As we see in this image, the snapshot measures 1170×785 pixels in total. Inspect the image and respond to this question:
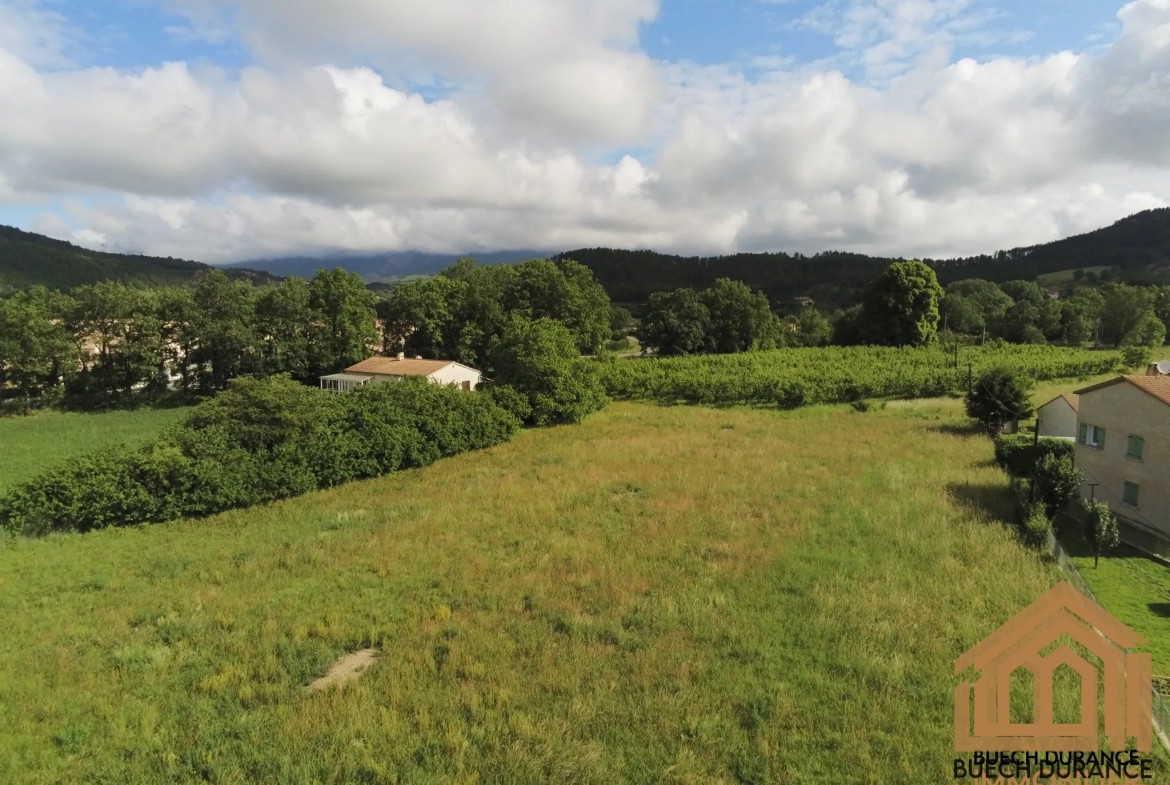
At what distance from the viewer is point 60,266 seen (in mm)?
115562

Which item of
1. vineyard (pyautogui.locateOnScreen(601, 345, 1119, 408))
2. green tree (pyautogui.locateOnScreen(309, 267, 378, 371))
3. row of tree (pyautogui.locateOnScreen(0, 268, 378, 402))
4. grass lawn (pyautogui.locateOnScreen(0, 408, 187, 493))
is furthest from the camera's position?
green tree (pyautogui.locateOnScreen(309, 267, 378, 371))

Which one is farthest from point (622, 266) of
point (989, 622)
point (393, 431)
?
point (989, 622)

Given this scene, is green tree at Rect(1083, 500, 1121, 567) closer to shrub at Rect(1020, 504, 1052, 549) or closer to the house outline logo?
shrub at Rect(1020, 504, 1052, 549)

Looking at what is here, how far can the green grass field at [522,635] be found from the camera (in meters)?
6.59

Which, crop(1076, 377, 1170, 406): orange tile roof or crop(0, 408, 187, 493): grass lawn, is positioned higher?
crop(1076, 377, 1170, 406): orange tile roof

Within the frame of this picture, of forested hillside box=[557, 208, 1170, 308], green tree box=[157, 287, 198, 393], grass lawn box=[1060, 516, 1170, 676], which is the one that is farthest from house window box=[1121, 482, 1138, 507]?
forested hillside box=[557, 208, 1170, 308]

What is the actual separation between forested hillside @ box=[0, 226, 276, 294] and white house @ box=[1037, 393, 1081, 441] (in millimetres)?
114424

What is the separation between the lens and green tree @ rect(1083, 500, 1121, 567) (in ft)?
43.4

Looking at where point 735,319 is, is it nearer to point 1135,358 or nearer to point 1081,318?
point 1135,358

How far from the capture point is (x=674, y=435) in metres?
27.8

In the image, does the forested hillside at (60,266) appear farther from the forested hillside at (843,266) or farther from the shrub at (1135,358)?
the shrub at (1135,358)

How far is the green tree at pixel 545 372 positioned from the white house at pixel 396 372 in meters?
6.47

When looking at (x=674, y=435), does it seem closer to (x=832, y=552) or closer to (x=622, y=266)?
(x=832, y=552)

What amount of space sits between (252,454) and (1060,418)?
32.6m
